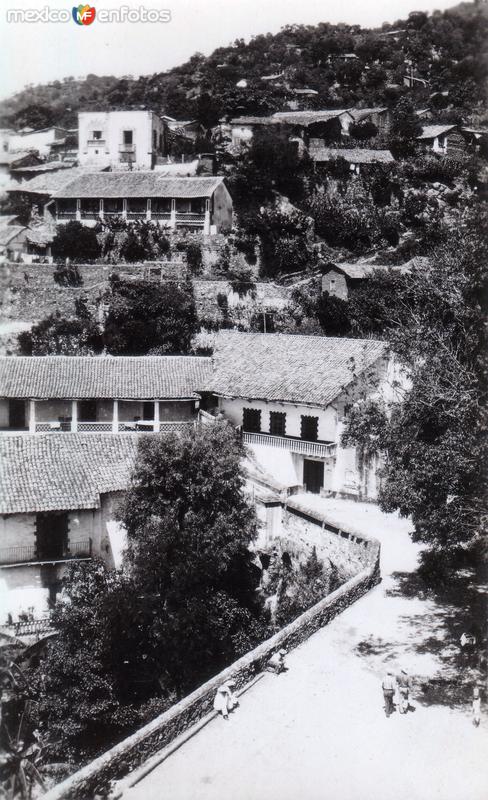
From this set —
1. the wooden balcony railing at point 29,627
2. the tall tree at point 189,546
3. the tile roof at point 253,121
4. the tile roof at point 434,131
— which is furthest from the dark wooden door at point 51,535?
the tile roof at point 434,131

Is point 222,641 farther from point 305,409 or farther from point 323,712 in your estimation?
point 305,409

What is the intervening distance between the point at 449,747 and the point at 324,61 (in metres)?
85.0

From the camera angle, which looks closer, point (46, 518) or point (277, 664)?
point (277, 664)

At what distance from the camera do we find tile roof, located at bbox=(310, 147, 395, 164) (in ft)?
190

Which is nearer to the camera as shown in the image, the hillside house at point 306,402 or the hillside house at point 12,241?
Result: the hillside house at point 306,402

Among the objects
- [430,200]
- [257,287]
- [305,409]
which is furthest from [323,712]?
[430,200]

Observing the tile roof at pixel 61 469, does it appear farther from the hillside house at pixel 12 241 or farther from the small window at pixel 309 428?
the hillside house at pixel 12 241

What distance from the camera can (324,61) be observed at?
85.1 meters

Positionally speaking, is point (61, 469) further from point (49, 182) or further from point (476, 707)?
point (49, 182)

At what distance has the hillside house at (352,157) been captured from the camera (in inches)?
2263

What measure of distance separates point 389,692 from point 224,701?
3.09 meters

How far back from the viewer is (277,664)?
15.5 metres

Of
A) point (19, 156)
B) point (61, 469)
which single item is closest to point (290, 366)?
point (61, 469)

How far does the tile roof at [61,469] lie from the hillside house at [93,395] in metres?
5.42
